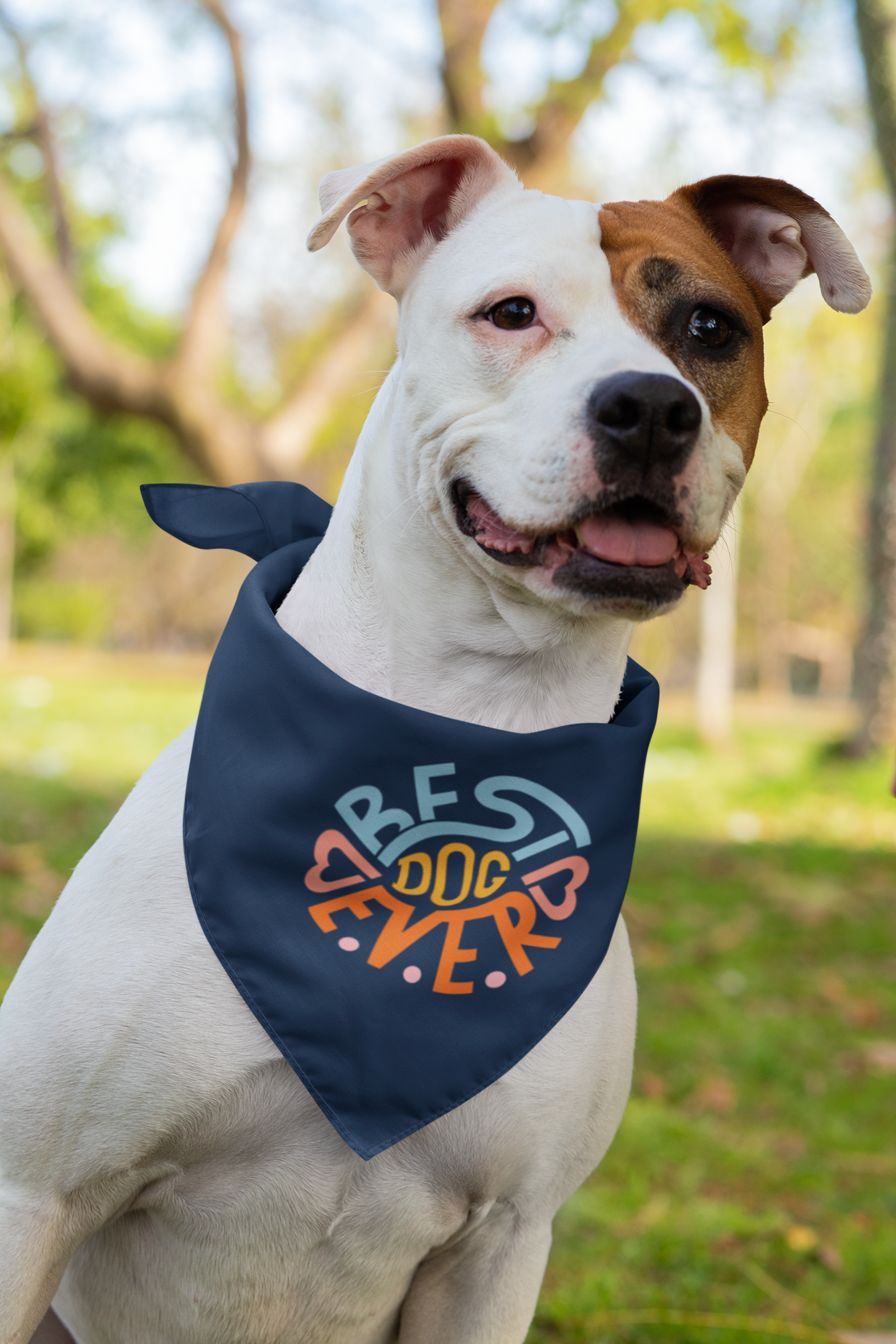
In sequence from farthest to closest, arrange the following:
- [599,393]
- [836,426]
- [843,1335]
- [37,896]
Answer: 1. [836,426]
2. [37,896]
3. [843,1335]
4. [599,393]

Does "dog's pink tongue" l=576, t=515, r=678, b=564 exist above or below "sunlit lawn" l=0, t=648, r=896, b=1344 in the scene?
above

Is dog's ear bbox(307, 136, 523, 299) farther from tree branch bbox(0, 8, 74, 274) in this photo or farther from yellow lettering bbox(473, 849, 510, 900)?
tree branch bbox(0, 8, 74, 274)

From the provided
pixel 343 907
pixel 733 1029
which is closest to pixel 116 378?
pixel 733 1029

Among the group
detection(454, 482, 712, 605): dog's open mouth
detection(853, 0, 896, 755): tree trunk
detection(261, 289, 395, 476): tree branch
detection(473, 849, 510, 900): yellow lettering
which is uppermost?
detection(454, 482, 712, 605): dog's open mouth

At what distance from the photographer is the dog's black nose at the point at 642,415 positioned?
5.87ft

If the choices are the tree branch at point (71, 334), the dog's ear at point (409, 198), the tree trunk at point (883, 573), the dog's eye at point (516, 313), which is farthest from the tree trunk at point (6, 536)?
the dog's eye at point (516, 313)

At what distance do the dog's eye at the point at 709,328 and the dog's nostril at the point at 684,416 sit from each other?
1.10 feet

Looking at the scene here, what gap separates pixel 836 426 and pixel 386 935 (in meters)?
35.1

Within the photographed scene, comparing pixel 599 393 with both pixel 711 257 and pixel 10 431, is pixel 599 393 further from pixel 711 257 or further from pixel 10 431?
pixel 10 431

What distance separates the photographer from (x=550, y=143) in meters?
9.38

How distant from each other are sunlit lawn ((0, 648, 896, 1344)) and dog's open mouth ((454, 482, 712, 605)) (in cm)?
225

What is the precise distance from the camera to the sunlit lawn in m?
3.51

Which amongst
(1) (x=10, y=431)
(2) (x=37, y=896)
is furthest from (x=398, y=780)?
(1) (x=10, y=431)

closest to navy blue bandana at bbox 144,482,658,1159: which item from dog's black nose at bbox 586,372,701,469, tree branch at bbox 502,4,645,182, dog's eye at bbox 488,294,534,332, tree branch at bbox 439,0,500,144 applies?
dog's black nose at bbox 586,372,701,469
